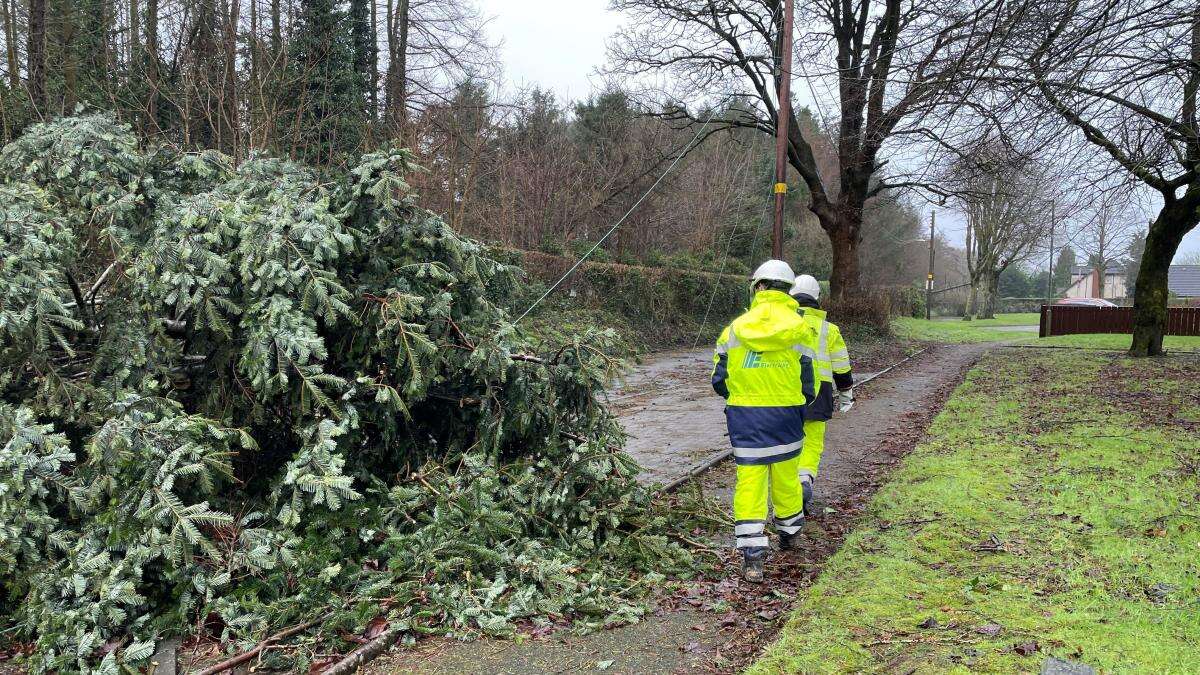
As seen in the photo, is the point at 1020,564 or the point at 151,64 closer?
the point at 1020,564

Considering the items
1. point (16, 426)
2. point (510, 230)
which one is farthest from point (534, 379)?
point (510, 230)

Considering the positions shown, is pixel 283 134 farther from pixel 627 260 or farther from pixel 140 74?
pixel 627 260

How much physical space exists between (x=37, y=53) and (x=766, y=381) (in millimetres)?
14175

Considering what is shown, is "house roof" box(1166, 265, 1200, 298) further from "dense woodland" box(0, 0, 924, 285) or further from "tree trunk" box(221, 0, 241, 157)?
"tree trunk" box(221, 0, 241, 157)

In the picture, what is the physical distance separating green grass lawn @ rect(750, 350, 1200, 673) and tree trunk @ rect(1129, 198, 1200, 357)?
9.13 meters

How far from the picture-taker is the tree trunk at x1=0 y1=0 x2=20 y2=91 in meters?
13.4

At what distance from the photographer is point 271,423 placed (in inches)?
176

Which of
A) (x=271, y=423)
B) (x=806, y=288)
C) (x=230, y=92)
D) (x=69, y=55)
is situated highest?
(x=69, y=55)

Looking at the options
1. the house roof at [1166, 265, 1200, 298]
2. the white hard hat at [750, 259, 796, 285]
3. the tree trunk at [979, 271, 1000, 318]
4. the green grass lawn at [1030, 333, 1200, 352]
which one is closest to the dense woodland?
the white hard hat at [750, 259, 796, 285]

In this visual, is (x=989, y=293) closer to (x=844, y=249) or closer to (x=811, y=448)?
(x=844, y=249)

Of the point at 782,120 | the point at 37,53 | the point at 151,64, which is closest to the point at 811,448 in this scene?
the point at 782,120

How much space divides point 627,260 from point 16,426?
58.6 feet

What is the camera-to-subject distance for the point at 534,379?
501cm

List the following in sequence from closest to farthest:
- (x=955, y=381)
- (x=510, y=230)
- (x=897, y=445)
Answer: (x=897, y=445) < (x=955, y=381) < (x=510, y=230)
